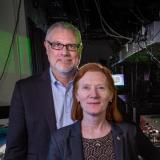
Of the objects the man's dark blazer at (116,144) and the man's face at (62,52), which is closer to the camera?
the man's dark blazer at (116,144)

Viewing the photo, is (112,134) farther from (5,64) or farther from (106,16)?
(106,16)

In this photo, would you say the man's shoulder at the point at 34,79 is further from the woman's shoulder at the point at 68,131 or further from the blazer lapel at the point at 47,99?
the woman's shoulder at the point at 68,131

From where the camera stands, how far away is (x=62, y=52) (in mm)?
1529

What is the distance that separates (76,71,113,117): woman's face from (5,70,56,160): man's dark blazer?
0.28 meters

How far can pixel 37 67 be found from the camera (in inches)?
133

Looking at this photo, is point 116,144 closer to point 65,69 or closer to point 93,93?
point 93,93

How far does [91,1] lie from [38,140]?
257 centimetres

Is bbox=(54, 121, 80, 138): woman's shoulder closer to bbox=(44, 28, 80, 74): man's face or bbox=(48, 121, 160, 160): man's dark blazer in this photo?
bbox=(48, 121, 160, 160): man's dark blazer

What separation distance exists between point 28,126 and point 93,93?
45 centimetres

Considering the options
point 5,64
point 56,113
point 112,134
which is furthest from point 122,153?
point 5,64

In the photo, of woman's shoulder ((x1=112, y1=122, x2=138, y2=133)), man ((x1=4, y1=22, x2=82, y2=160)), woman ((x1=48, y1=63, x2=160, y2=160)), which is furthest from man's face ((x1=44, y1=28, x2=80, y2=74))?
woman's shoulder ((x1=112, y1=122, x2=138, y2=133))

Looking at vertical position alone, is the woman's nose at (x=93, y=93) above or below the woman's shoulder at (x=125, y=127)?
above

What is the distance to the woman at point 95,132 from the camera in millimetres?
1382

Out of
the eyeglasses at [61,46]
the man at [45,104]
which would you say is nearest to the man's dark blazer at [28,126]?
the man at [45,104]
